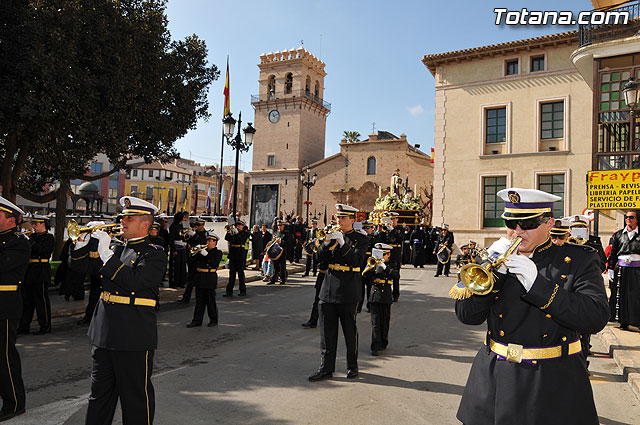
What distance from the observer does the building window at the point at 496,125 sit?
30047 mm

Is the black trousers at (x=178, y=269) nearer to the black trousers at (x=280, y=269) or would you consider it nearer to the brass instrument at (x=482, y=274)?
the black trousers at (x=280, y=269)

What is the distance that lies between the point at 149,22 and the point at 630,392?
11887 millimetres

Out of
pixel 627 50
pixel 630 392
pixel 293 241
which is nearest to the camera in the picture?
pixel 630 392

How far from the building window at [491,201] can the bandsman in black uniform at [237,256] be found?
19.8 m

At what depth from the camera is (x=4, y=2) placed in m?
9.87

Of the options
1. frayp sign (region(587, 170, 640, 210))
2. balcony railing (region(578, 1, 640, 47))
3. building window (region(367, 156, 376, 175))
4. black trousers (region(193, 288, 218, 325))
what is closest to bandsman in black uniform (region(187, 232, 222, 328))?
black trousers (region(193, 288, 218, 325))

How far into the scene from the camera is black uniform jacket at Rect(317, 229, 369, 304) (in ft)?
21.1

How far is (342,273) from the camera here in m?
6.58

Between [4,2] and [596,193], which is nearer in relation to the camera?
[4,2]

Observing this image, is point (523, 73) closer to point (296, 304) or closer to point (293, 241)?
point (293, 241)

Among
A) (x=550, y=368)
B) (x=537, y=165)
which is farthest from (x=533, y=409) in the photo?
(x=537, y=165)

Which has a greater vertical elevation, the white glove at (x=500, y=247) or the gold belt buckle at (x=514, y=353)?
the white glove at (x=500, y=247)

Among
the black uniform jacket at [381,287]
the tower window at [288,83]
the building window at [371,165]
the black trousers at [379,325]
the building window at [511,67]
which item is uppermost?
the tower window at [288,83]

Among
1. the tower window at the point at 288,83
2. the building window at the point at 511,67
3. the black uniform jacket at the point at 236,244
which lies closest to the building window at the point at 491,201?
the building window at the point at 511,67
